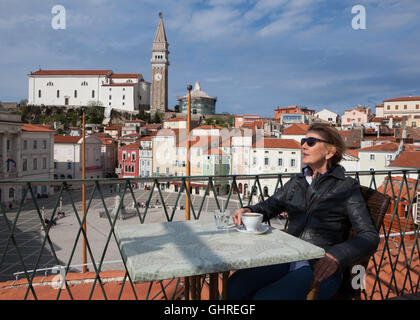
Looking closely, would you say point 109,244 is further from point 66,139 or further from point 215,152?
point 66,139

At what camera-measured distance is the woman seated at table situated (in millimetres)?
2279

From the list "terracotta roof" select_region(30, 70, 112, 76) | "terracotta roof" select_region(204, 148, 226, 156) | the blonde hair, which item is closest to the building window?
"terracotta roof" select_region(204, 148, 226, 156)

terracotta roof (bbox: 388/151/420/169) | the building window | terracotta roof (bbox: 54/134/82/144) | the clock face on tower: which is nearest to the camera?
terracotta roof (bbox: 388/151/420/169)

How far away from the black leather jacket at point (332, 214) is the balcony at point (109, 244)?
2.00 ft

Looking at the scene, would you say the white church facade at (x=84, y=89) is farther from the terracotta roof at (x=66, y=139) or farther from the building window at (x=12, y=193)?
the building window at (x=12, y=193)

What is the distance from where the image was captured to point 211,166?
45.9 metres

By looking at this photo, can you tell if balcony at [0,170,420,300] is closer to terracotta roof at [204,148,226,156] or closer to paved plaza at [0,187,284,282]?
paved plaza at [0,187,284,282]

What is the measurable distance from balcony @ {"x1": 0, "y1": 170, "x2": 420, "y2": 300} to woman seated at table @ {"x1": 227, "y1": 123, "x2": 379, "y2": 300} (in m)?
0.59

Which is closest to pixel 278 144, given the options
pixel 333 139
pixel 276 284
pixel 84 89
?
pixel 333 139

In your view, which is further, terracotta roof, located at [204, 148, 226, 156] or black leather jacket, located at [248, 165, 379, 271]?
terracotta roof, located at [204, 148, 226, 156]

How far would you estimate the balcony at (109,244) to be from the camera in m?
3.11

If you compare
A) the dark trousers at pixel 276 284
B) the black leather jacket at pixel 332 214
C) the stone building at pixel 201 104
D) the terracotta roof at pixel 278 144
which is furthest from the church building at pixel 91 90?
the dark trousers at pixel 276 284

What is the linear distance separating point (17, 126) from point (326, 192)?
1701 inches
